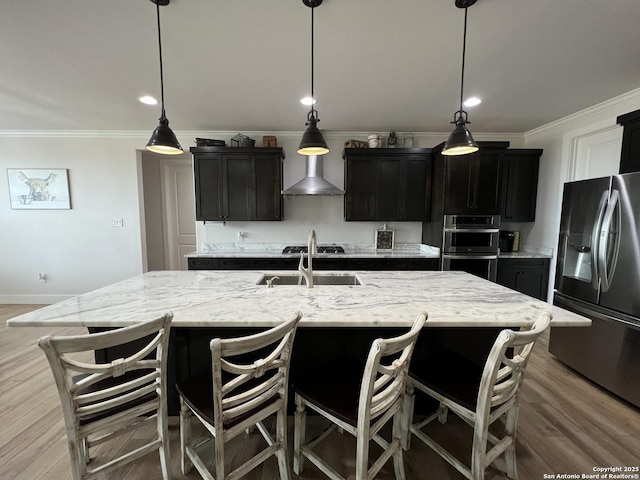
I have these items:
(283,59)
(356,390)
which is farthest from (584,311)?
(283,59)

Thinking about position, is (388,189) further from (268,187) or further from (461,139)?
(461,139)

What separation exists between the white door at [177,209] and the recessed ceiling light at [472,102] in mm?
4371

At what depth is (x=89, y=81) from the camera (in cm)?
249

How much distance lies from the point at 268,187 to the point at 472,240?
2.72 metres

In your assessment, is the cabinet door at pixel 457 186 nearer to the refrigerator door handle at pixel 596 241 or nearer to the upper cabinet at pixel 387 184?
the upper cabinet at pixel 387 184

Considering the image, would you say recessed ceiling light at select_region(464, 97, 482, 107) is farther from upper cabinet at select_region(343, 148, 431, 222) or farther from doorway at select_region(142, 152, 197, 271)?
doorway at select_region(142, 152, 197, 271)

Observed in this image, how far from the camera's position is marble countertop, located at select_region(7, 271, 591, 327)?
1.32 metres

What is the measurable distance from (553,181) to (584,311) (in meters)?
2.05

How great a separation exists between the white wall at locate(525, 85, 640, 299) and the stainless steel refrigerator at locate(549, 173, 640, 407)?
3.83 ft

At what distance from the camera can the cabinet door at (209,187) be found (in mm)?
3697

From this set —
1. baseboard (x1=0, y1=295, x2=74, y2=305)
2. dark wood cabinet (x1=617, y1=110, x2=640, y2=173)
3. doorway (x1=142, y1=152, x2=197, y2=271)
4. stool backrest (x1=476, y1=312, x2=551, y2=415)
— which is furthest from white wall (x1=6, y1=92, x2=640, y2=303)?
stool backrest (x1=476, y1=312, x2=551, y2=415)

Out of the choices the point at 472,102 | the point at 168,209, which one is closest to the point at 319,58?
the point at 472,102

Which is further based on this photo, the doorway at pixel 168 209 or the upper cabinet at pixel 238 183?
the doorway at pixel 168 209

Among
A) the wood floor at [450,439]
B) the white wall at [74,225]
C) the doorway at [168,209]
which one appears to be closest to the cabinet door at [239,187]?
the white wall at [74,225]
